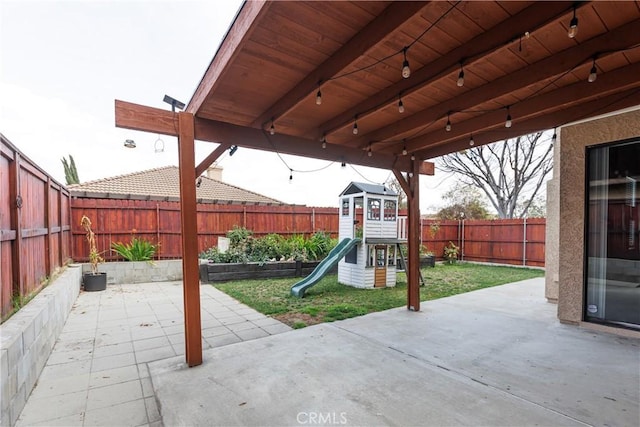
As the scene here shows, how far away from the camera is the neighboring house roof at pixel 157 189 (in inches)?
396

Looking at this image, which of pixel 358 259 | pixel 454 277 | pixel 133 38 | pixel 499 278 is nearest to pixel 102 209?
pixel 133 38

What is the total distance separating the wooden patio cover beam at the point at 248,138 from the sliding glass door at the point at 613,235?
6.76 feet

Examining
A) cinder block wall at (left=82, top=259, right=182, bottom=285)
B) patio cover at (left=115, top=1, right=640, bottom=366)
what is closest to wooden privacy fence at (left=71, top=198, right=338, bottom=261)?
cinder block wall at (left=82, top=259, right=182, bottom=285)

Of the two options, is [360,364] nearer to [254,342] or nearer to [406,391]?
[406,391]

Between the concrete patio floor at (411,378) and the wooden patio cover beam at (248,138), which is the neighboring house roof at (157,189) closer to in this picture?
the wooden patio cover beam at (248,138)

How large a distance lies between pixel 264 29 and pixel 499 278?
8.02 metres

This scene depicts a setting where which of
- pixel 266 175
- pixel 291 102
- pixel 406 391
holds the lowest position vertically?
pixel 406 391

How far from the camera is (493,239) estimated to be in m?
10.4

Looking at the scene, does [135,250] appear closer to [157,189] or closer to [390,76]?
[157,189]

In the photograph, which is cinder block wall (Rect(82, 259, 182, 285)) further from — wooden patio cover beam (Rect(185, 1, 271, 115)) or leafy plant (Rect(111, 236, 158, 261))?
wooden patio cover beam (Rect(185, 1, 271, 115))

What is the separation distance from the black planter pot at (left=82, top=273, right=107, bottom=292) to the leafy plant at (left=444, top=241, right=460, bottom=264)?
10203 mm

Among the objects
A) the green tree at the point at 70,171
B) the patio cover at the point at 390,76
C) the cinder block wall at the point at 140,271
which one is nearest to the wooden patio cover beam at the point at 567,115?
the patio cover at the point at 390,76

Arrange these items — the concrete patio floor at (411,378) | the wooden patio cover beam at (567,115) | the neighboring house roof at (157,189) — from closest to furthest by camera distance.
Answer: the concrete patio floor at (411,378), the wooden patio cover beam at (567,115), the neighboring house roof at (157,189)

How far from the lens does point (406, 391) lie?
2.21m
